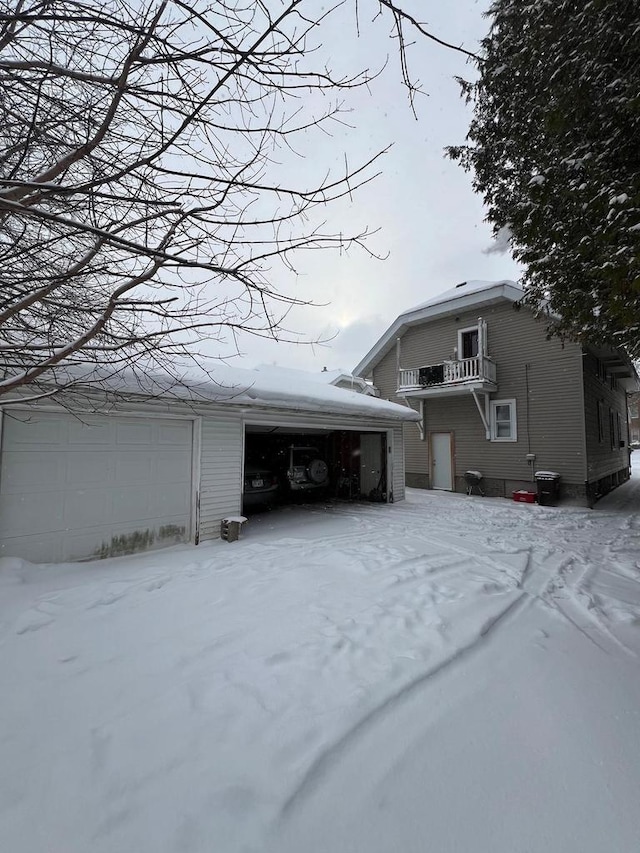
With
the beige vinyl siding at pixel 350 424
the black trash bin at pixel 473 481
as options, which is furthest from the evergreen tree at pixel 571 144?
the black trash bin at pixel 473 481

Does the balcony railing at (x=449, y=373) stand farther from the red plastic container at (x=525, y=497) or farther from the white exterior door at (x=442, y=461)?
the red plastic container at (x=525, y=497)

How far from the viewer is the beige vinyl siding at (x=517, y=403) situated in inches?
426

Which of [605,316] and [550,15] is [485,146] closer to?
[550,15]

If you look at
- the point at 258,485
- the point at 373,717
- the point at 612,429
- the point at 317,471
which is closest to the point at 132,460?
the point at 258,485

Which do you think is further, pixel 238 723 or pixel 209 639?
pixel 209 639

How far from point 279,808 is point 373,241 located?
3052mm

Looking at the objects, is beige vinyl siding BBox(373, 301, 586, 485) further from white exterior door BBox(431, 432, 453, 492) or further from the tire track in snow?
the tire track in snow

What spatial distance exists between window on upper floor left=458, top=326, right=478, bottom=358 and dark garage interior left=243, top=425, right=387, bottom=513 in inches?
204

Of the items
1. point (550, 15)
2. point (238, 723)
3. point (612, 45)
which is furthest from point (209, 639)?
point (550, 15)

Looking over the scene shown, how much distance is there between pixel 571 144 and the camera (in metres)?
4.38

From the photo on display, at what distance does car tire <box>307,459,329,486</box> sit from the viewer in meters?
10.4

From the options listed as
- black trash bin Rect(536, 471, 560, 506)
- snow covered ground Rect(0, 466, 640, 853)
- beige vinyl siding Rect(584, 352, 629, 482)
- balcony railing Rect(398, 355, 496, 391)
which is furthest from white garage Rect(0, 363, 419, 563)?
beige vinyl siding Rect(584, 352, 629, 482)

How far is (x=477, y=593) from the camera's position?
3979 millimetres

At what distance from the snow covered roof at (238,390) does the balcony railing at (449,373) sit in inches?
153
